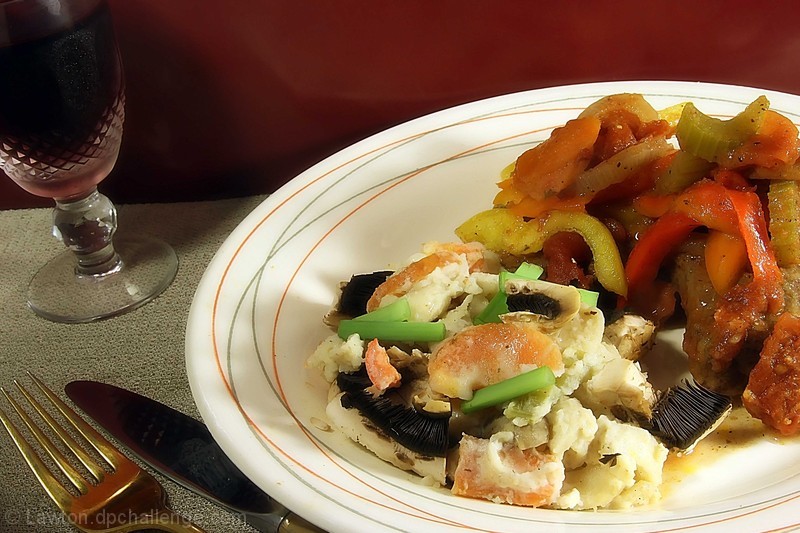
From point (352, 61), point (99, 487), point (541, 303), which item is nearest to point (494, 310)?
point (541, 303)

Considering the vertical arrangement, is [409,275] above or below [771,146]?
below

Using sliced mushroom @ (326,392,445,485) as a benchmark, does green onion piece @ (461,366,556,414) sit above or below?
above

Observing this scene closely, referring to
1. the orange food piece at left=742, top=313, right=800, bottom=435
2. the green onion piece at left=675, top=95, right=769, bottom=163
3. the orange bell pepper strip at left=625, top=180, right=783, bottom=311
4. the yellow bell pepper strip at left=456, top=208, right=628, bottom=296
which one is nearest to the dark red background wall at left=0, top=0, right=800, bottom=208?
the yellow bell pepper strip at left=456, top=208, right=628, bottom=296

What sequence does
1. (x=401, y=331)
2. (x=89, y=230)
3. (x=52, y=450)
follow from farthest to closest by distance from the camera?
1. (x=89, y=230)
2. (x=52, y=450)
3. (x=401, y=331)

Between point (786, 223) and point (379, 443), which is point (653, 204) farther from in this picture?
point (379, 443)

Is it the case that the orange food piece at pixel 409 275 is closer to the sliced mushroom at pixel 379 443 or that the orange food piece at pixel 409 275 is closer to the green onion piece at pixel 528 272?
the green onion piece at pixel 528 272

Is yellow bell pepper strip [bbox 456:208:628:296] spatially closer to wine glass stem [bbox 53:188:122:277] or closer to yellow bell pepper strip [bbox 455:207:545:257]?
yellow bell pepper strip [bbox 455:207:545:257]
